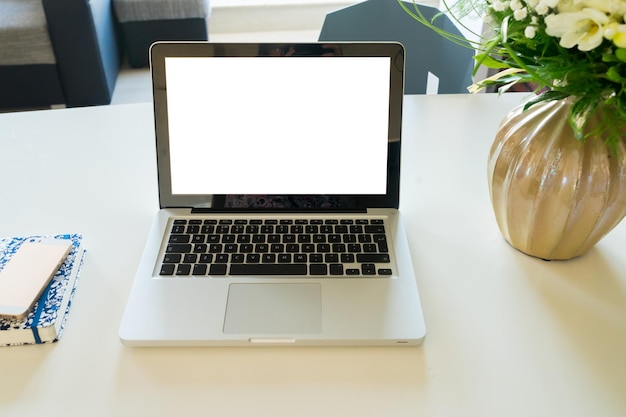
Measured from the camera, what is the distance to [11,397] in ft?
1.81

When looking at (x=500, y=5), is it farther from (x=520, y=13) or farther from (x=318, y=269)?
(x=318, y=269)

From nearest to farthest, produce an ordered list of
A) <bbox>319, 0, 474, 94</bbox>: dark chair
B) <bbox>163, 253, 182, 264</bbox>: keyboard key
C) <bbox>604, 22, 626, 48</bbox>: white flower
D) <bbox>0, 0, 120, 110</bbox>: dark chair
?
<bbox>604, 22, 626, 48</bbox>: white flower
<bbox>163, 253, 182, 264</bbox>: keyboard key
<bbox>319, 0, 474, 94</bbox>: dark chair
<bbox>0, 0, 120, 110</bbox>: dark chair

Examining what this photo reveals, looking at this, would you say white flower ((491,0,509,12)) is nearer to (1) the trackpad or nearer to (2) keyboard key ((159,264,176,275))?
(1) the trackpad

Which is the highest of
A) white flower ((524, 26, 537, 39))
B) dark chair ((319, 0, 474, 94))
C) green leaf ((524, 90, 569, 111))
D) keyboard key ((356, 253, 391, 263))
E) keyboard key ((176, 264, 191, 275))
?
white flower ((524, 26, 537, 39))

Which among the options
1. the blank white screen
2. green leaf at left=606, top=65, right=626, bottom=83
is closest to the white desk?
the blank white screen

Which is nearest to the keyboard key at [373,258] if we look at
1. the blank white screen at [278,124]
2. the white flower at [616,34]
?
the blank white screen at [278,124]

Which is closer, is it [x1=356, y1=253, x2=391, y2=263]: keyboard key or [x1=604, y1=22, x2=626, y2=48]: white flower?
[x1=604, y1=22, x2=626, y2=48]: white flower

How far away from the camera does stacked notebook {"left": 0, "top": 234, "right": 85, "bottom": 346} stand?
59cm

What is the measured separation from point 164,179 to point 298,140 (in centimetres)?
19

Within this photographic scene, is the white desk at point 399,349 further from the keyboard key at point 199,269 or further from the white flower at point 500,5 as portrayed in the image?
the white flower at point 500,5

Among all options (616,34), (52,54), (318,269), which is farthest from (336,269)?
(52,54)

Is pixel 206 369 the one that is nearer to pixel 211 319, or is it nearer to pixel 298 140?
pixel 211 319

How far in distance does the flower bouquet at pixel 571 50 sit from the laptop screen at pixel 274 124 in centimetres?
17

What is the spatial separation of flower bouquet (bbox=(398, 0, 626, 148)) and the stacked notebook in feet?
1.75
